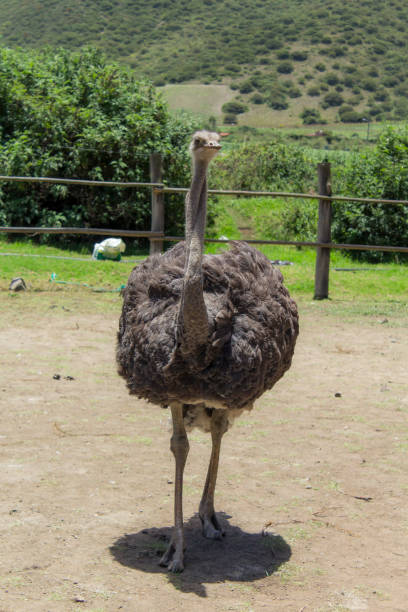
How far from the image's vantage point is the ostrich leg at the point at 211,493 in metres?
3.65

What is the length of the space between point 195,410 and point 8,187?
31.8 ft

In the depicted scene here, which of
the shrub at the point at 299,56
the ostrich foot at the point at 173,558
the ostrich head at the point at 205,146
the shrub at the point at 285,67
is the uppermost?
the shrub at the point at 299,56

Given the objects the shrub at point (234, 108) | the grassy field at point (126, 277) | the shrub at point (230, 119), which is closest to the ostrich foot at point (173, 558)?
the grassy field at point (126, 277)

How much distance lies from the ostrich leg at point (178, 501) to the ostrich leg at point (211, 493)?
0.20 m

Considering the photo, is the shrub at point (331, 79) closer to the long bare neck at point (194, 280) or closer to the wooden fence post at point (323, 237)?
the wooden fence post at point (323, 237)

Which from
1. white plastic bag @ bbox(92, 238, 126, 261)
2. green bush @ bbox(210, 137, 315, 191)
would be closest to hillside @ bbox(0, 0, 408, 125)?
green bush @ bbox(210, 137, 315, 191)

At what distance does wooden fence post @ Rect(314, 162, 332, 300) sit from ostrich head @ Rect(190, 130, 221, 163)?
6.62 m

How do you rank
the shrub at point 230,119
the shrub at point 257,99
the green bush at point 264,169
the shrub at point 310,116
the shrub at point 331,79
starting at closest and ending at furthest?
the green bush at point 264,169, the shrub at point 230,119, the shrub at point 310,116, the shrub at point 257,99, the shrub at point 331,79

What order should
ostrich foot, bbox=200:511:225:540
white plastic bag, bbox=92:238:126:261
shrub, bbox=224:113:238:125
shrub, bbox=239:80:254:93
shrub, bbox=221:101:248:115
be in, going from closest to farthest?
ostrich foot, bbox=200:511:225:540 < white plastic bag, bbox=92:238:126:261 < shrub, bbox=224:113:238:125 < shrub, bbox=221:101:248:115 < shrub, bbox=239:80:254:93

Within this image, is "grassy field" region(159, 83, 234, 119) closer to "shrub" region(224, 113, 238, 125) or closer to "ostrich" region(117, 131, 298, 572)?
"shrub" region(224, 113, 238, 125)

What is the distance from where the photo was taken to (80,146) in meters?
12.2

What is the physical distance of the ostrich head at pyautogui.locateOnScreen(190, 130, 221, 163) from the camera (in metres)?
3.11

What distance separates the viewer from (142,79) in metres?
14.2

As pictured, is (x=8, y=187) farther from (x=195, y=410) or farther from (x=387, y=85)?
(x=387, y=85)
